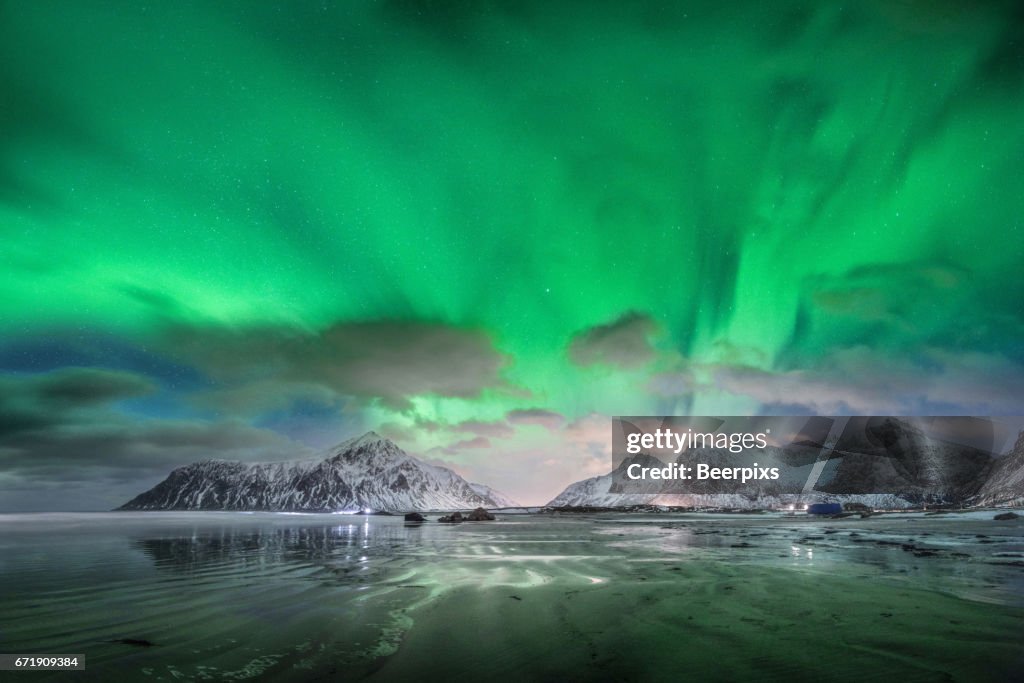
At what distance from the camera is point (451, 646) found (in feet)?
37.0

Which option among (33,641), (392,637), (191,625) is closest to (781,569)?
(392,637)

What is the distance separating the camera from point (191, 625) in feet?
43.7

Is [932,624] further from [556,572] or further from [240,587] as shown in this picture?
[240,587]

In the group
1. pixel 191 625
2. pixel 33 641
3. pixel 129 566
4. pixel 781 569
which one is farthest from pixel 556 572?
pixel 129 566

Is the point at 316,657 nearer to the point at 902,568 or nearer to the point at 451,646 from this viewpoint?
the point at 451,646

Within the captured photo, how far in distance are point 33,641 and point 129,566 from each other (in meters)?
17.7

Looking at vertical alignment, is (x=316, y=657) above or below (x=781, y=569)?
above

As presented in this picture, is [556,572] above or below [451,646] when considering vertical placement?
below

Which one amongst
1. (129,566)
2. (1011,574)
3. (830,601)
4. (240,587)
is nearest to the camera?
(830,601)

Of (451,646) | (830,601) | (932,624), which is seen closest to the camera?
(451,646)

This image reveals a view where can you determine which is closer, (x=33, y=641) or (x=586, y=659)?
(x=586, y=659)

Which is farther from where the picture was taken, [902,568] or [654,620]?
[902,568]

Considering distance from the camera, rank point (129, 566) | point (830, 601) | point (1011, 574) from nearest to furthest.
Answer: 1. point (830, 601)
2. point (1011, 574)
3. point (129, 566)

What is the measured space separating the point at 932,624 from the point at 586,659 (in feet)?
31.8
